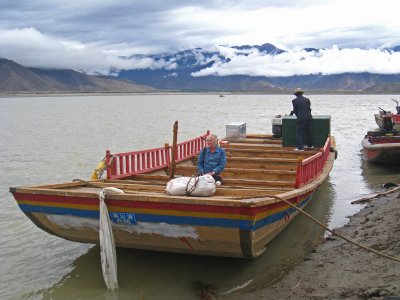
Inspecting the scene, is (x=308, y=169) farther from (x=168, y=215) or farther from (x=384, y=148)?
(x=384, y=148)

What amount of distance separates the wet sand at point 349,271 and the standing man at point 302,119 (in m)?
4.75

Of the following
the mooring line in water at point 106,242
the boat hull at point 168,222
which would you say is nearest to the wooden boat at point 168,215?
the boat hull at point 168,222

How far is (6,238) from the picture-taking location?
10609mm

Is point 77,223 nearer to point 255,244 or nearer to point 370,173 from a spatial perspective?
point 255,244

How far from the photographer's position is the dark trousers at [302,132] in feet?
45.5

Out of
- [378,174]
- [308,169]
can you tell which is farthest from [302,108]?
[378,174]

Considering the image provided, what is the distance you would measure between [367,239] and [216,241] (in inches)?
126

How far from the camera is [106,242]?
7234 mm

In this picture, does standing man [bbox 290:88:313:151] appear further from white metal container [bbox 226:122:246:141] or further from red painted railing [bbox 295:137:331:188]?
white metal container [bbox 226:122:246:141]

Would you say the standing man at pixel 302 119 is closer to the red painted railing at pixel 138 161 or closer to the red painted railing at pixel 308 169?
the red painted railing at pixel 308 169

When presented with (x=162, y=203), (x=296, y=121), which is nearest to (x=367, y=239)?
(x=162, y=203)

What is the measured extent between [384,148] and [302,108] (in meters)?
5.91

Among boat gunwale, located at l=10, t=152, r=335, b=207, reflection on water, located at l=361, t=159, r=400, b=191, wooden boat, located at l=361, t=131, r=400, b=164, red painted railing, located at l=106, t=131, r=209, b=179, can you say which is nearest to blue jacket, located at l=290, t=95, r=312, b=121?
red painted railing, located at l=106, t=131, r=209, b=179

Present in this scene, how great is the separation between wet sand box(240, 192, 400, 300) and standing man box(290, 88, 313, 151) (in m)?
4.75
